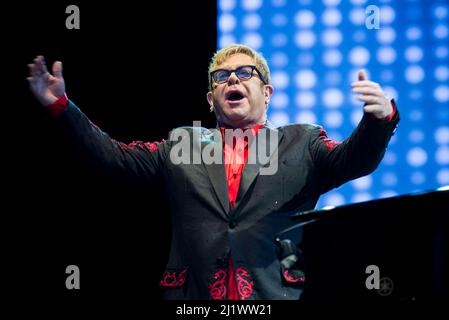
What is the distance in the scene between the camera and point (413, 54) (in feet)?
9.60

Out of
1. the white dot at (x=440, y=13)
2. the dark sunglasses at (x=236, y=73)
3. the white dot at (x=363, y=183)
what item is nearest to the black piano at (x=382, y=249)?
the dark sunglasses at (x=236, y=73)

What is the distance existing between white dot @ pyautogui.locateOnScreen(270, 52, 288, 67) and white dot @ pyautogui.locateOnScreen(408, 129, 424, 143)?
75 centimetres

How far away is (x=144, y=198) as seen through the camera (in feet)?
9.66

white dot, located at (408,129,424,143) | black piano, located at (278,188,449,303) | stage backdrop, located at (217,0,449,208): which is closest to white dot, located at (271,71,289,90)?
stage backdrop, located at (217,0,449,208)

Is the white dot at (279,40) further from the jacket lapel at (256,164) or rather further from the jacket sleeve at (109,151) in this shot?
the jacket sleeve at (109,151)

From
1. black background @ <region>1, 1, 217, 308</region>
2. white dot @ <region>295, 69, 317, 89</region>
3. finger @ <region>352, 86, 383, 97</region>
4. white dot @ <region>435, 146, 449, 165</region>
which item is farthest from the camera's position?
white dot @ <region>295, 69, 317, 89</region>

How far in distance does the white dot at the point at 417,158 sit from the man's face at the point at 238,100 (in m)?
0.92

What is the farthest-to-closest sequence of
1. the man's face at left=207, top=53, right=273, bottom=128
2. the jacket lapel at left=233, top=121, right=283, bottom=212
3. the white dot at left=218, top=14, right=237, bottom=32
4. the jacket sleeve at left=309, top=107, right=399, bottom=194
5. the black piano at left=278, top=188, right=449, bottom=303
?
the white dot at left=218, top=14, right=237, bottom=32
the man's face at left=207, top=53, right=273, bottom=128
the jacket lapel at left=233, top=121, right=283, bottom=212
the jacket sleeve at left=309, top=107, right=399, bottom=194
the black piano at left=278, top=188, right=449, bottom=303

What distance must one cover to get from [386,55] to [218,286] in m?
1.64

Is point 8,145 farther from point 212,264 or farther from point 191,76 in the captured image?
point 212,264

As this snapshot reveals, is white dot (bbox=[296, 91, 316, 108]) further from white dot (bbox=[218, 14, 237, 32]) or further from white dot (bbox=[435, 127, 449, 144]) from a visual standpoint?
white dot (bbox=[435, 127, 449, 144])

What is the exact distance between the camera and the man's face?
92.1 inches

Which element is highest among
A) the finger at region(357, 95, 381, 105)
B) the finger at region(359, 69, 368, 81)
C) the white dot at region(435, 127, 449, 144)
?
the finger at region(359, 69, 368, 81)

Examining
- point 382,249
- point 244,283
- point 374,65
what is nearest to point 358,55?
point 374,65
